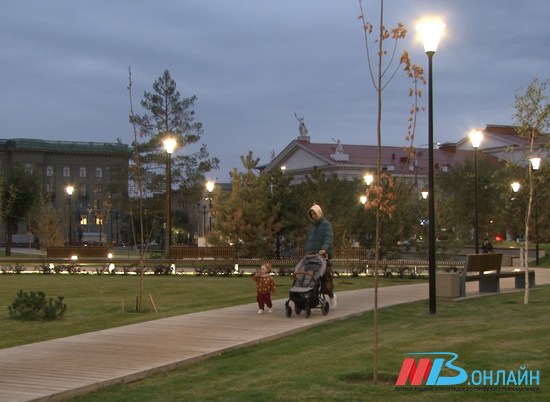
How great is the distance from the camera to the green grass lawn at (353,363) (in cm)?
754

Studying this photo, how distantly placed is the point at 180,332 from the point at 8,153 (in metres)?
107

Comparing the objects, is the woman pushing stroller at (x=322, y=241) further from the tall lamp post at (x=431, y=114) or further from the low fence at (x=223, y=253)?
the low fence at (x=223, y=253)

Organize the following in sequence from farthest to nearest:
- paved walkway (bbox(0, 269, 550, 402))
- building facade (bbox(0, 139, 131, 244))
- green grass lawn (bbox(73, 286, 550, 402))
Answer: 1. building facade (bbox(0, 139, 131, 244))
2. paved walkway (bbox(0, 269, 550, 402))
3. green grass lawn (bbox(73, 286, 550, 402))

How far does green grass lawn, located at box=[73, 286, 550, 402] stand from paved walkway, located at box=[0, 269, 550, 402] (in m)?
0.25

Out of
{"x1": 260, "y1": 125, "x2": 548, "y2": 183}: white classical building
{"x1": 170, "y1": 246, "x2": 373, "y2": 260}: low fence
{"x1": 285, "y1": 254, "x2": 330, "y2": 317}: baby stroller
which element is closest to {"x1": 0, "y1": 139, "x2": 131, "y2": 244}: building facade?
{"x1": 260, "y1": 125, "x2": 548, "y2": 183}: white classical building

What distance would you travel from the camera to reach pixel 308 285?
49.1ft

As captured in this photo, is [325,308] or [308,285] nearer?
[308,285]

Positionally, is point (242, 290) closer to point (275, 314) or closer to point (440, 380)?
point (275, 314)

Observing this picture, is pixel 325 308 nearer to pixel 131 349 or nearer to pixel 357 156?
pixel 131 349

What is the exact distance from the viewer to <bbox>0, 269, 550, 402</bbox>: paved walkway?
8.67m

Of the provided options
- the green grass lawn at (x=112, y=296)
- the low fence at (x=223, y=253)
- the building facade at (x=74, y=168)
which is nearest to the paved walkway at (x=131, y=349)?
the green grass lawn at (x=112, y=296)

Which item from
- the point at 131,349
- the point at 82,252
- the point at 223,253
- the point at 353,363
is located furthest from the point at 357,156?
the point at 353,363

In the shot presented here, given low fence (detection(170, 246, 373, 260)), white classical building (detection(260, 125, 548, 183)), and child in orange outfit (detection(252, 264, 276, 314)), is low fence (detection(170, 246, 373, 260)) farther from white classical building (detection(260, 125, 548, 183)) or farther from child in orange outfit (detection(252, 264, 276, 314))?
white classical building (detection(260, 125, 548, 183))

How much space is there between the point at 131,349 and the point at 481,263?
11368 mm
